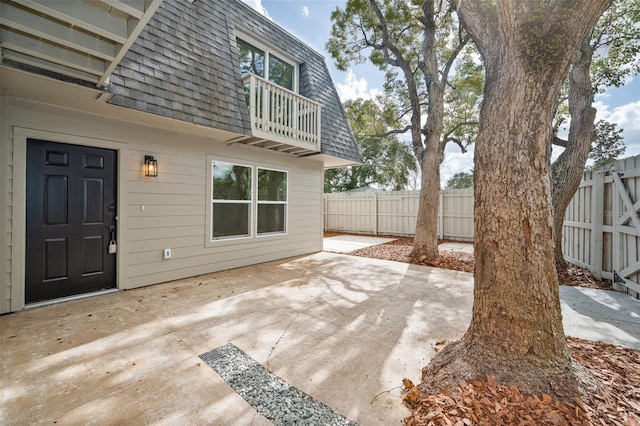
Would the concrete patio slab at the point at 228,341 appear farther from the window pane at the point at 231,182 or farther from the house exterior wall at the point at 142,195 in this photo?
the window pane at the point at 231,182

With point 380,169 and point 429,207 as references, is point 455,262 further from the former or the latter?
point 380,169

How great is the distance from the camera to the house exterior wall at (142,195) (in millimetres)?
3084

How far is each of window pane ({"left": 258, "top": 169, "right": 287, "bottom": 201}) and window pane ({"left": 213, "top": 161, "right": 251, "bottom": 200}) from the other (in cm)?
31

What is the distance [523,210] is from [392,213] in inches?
361

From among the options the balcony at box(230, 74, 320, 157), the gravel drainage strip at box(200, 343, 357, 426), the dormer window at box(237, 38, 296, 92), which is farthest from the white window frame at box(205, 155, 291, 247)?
the gravel drainage strip at box(200, 343, 357, 426)

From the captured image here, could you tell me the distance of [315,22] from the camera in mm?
7031

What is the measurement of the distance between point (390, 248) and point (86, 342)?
6977mm

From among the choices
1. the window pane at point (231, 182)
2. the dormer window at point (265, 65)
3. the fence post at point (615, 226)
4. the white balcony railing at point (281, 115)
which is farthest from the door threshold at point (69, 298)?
the fence post at point (615, 226)

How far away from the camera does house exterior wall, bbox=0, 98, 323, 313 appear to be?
308 centimetres

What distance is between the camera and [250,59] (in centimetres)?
561

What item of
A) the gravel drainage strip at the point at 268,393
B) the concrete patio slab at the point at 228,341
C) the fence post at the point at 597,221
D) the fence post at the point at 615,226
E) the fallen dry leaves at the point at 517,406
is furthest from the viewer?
the fence post at the point at 597,221

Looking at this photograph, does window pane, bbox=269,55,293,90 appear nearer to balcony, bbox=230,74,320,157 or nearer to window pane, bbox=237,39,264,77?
window pane, bbox=237,39,264,77

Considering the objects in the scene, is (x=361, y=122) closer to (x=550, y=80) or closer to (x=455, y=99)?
(x=455, y=99)

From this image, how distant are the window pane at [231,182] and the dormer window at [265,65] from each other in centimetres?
190
